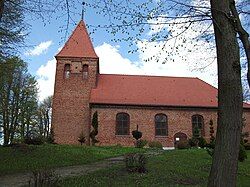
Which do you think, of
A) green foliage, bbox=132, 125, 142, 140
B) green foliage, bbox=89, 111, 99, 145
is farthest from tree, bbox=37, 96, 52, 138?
green foliage, bbox=132, 125, 142, 140

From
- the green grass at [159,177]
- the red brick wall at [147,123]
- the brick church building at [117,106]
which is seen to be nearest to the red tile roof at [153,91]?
the brick church building at [117,106]

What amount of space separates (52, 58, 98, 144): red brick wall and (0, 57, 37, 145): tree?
412 cm

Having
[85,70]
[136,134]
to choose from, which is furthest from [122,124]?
[85,70]

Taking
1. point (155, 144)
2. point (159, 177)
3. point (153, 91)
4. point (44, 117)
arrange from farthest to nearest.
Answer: point (44, 117) < point (153, 91) < point (155, 144) < point (159, 177)

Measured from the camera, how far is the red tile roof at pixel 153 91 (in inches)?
1273

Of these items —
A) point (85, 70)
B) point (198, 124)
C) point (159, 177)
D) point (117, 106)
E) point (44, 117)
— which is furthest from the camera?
point (44, 117)

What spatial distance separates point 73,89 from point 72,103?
4.96ft

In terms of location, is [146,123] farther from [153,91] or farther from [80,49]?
[80,49]

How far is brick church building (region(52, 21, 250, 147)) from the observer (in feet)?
102

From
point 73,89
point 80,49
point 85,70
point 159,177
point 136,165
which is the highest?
point 80,49

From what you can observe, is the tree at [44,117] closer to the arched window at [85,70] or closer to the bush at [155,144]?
the arched window at [85,70]

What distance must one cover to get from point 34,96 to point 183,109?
52.2ft

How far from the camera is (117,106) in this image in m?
31.8

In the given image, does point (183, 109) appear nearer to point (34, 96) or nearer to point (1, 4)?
point (34, 96)
